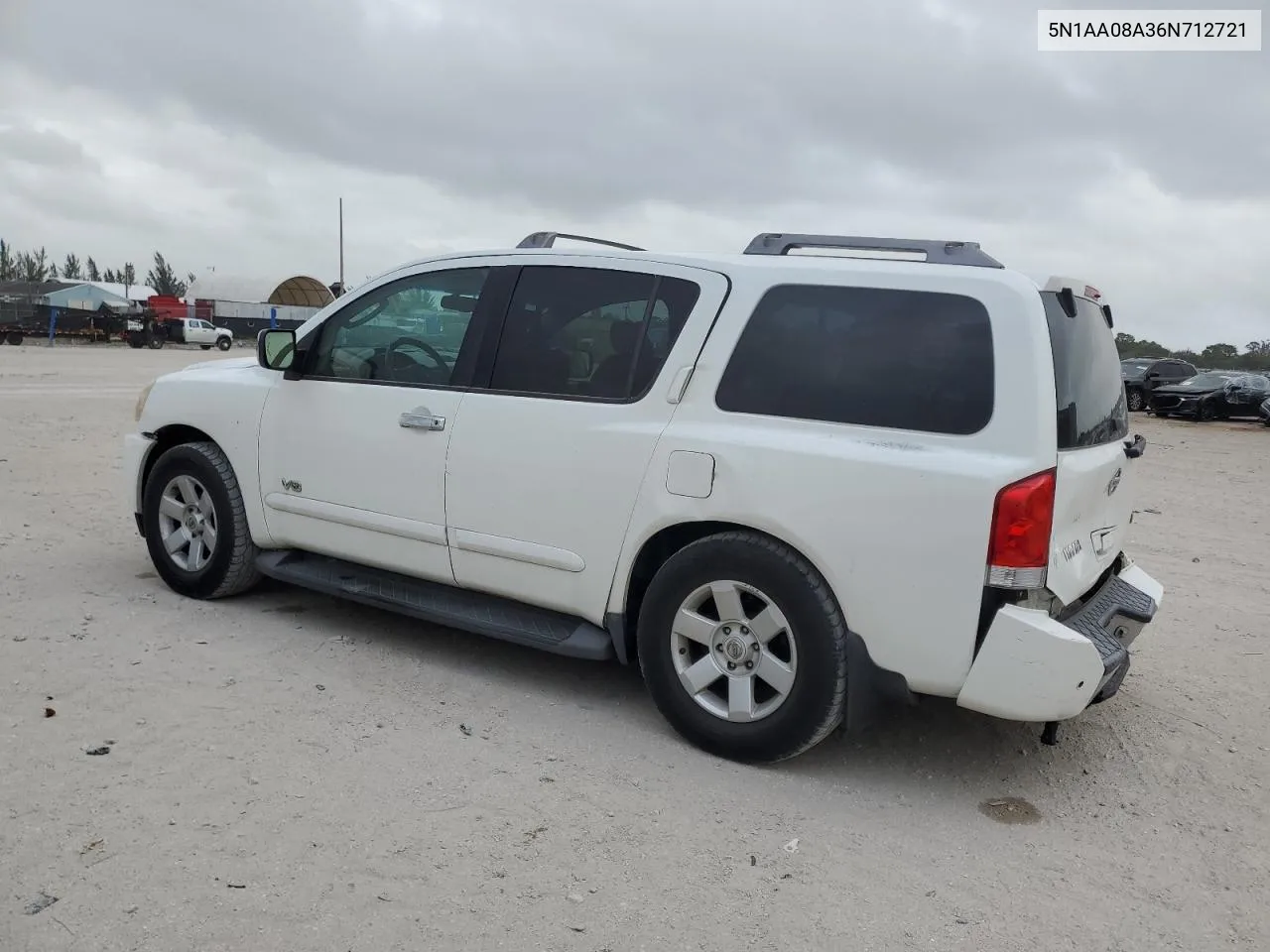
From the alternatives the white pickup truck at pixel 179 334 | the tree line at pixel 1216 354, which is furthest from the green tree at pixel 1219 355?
the white pickup truck at pixel 179 334

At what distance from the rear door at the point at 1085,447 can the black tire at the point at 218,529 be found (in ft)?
12.2

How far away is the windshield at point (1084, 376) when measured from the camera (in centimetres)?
334

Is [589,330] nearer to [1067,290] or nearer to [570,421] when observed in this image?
[570,421]

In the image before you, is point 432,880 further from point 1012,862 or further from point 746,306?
point 746,306

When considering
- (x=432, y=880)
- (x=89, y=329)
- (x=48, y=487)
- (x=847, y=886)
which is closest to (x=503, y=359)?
(x=432, y=880)

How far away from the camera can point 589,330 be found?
4117 millimetres

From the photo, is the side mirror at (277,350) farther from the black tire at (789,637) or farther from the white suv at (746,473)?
the black tire at (789,637)

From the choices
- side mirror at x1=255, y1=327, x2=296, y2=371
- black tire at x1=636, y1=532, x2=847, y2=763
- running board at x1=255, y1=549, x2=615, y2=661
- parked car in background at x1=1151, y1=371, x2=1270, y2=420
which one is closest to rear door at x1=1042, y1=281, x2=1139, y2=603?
black tire at x1=636, y1=532, x2=847, y2=763

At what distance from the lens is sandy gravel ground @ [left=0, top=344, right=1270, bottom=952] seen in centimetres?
272

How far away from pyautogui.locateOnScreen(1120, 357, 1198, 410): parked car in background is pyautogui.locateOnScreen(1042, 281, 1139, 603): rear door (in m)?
27.1

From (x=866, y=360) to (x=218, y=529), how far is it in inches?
131

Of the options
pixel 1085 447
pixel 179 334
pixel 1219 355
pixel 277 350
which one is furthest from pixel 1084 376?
pixel 1219 355

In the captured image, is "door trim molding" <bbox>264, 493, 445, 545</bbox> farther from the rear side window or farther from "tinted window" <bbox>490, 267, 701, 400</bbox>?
the rear side window

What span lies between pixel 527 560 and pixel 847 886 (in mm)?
1748
